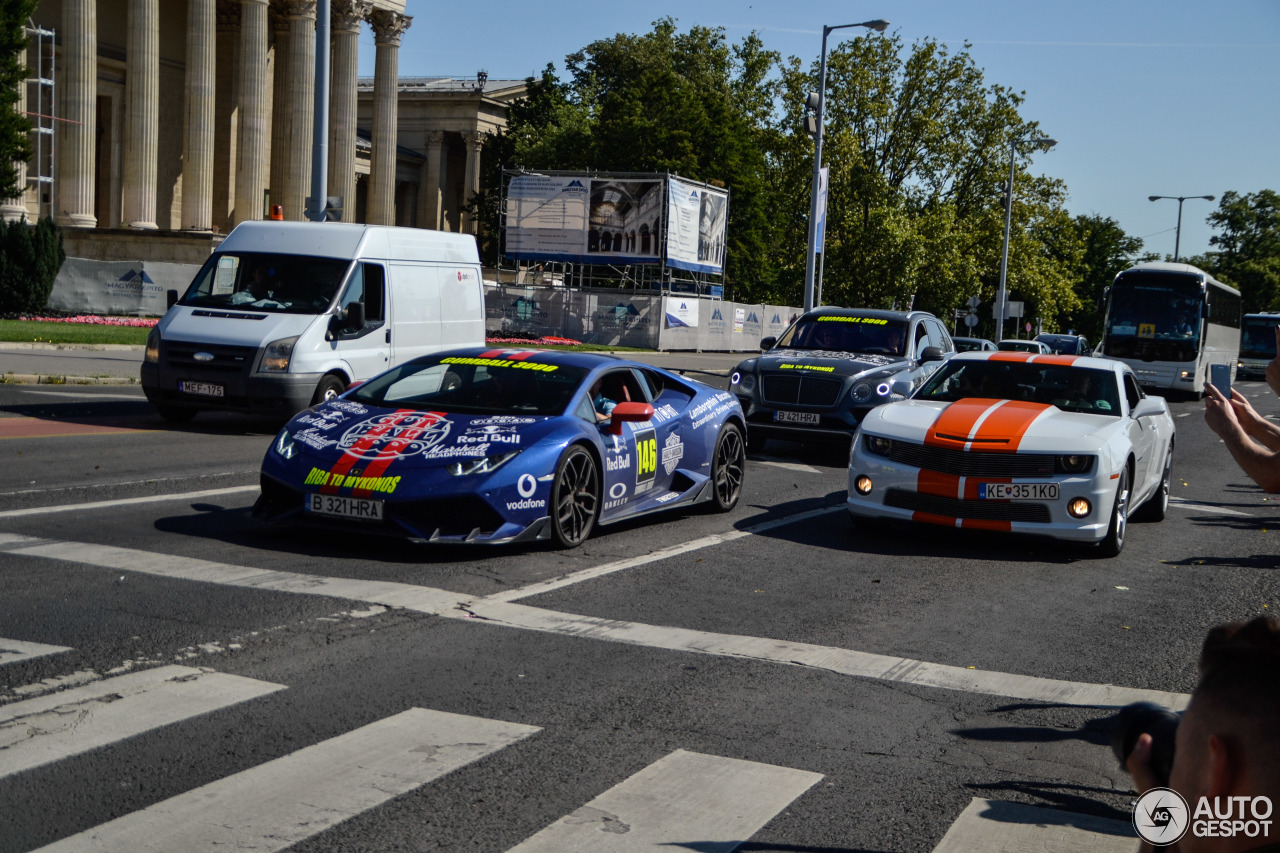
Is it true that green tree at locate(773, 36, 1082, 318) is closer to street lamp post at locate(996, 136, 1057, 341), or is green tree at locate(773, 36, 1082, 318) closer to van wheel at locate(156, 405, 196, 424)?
street lamp post at locate(996, 136, 1057, 341)

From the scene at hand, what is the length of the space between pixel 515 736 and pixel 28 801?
159cm

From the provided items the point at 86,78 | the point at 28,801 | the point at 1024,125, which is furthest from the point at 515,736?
the point at 1024,125

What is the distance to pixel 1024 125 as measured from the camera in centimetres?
6462

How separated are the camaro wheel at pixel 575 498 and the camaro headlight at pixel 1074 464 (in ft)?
10.9

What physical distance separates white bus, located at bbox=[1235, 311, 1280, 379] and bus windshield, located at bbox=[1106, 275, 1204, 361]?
22.9 meters

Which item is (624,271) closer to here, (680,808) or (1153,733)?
(680,808)

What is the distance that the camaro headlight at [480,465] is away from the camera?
8172 mm

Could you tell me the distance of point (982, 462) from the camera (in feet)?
32.0

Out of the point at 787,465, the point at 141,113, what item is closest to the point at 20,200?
the point at 141,113

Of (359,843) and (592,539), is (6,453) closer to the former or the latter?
(592,539)

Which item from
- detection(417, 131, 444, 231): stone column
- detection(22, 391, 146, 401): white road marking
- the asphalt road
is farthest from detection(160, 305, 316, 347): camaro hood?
detection(417, 131, 444, 231): stone column

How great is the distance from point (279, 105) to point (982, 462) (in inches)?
2049

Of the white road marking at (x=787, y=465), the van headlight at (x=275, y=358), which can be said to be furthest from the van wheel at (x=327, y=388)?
the white road marking at (x=787, y=465)

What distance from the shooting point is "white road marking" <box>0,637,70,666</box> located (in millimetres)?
5418
